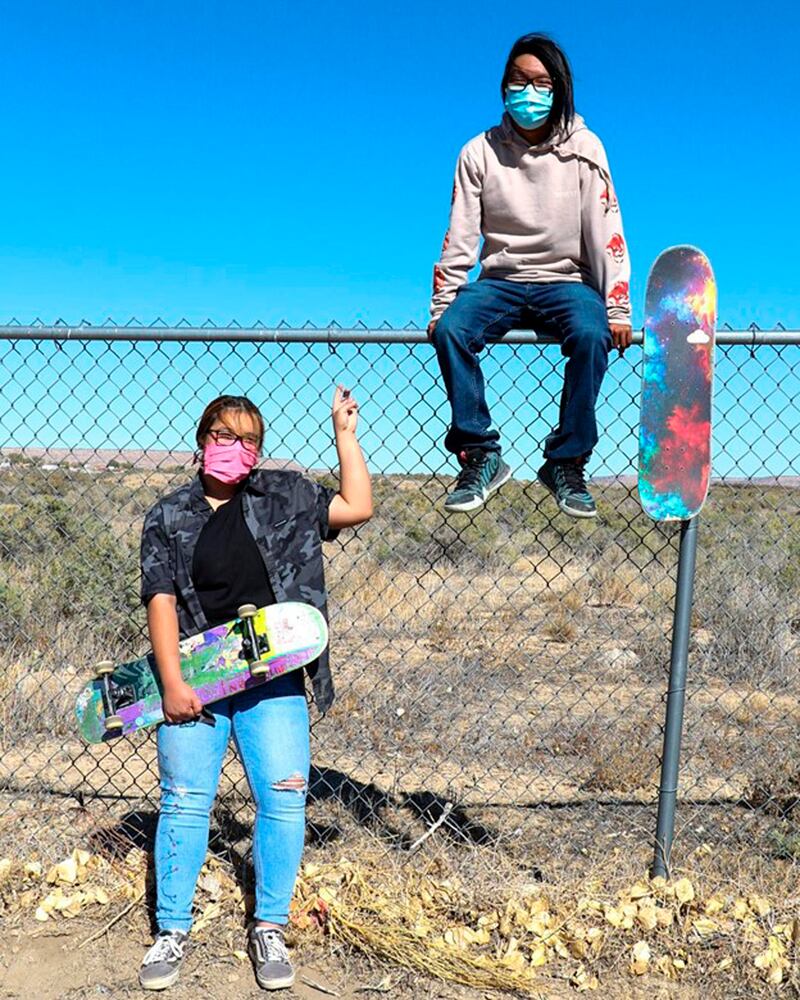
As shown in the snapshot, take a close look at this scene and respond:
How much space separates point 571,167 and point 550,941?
2770mm

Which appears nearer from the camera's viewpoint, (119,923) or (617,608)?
(119,923)

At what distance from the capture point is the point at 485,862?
158 inches

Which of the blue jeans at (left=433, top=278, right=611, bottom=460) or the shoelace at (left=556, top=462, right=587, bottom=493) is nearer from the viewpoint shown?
the blue jeans at (left=433, top=278, right=611, bottom=460)

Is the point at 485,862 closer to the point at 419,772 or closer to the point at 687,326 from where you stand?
the point at 419,772

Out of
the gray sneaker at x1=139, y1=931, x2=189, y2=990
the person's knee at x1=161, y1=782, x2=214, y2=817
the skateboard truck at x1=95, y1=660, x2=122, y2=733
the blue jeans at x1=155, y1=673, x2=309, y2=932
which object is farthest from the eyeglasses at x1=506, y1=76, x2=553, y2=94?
the gray sneaker at x1=139, y1=931, x2=189, y2=990

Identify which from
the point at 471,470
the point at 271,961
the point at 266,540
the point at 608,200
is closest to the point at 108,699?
the point at 266,540

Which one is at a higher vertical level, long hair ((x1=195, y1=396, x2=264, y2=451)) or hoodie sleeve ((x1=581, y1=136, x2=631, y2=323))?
hoodie sleeve ((x1=581, y1=136, x2=631, y2=323))

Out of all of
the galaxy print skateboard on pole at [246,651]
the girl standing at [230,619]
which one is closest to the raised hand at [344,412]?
the girl standing at [230,619]

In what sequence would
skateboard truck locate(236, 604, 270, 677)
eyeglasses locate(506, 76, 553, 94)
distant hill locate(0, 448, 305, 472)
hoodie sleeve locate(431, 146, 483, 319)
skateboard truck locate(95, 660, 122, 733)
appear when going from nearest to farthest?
skateboard truck locate(236, 604, 270, 677)
skateboard truck locate(95, 660, 122, 733)
eyeglasses locate(506, 76, 553, 94)
hoodie sleeve locate(431, 146, 483, 319)
distant hill locate(0, 448, 305, 472)

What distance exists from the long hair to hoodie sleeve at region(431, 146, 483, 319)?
0.83 m

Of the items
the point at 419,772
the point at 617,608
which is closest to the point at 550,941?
the point at 419,772

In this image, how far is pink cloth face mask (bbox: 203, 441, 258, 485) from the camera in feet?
10.9

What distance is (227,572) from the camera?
130 inches

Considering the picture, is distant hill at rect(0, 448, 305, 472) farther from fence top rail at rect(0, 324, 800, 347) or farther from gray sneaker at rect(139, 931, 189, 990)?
gray sneaker at rect(139, 931, 189, 990)
